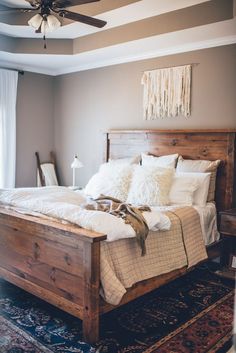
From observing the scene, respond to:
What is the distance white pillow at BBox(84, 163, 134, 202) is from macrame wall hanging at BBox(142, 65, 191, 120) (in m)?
0.89

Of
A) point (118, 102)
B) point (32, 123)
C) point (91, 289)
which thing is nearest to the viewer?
point (91, 289)

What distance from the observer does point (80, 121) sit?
18.0ft

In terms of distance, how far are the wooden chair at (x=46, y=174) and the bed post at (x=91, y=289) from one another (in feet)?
11.5

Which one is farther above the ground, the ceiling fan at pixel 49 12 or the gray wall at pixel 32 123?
the ceiling fan at pixel 49 12

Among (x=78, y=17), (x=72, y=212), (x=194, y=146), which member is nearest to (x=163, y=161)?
(x=194, y=146)

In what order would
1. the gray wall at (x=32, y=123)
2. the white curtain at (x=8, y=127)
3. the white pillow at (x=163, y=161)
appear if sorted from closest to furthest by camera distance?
the white pillow at (x=163, y=161) < the white curtain at (x=8, y=127) < the gray wall at (x=32, y=123)

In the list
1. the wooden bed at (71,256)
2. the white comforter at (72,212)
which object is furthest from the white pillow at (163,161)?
the white comforter at (72,212)

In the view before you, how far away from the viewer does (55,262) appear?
2613 millimetres

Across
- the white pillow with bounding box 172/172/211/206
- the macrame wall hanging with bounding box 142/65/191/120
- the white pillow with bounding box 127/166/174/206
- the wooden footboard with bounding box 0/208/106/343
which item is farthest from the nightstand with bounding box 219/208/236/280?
the wooden footboard with bounding box 0/208/106/343

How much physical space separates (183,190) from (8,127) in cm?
287

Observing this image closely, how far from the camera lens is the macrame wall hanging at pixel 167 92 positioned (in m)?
4.14

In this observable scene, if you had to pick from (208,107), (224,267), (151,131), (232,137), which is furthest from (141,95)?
(224,267)

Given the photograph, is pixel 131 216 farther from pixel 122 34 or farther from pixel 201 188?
pixel 122 34

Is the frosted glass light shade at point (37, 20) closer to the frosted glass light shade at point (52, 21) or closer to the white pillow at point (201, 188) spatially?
the frosted glass light shade at point (52, 21)
